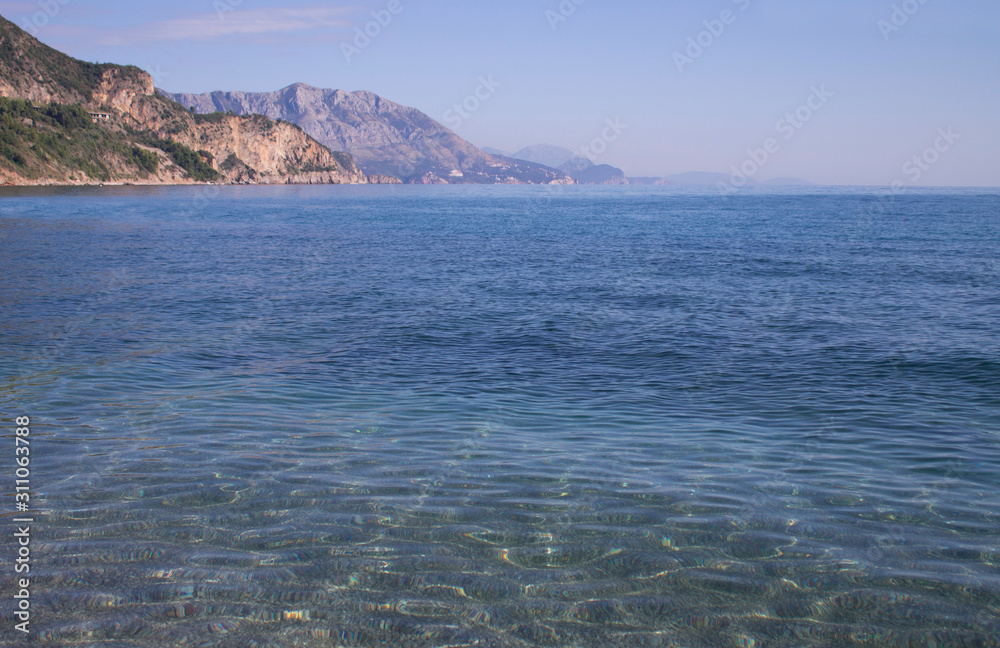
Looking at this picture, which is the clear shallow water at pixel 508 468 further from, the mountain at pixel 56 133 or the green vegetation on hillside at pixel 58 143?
the mountain at pixel 56 133

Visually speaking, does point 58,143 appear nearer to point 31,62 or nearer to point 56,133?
point 56,133

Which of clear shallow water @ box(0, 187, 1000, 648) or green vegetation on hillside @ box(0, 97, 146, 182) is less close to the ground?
green vegetation on hillside @ box(0, 97, 146, 182)

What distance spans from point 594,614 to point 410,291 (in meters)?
21.8

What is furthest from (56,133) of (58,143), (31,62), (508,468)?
(508,468)

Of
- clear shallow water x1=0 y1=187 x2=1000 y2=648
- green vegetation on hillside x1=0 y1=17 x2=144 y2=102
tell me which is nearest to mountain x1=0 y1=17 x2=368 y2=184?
green vegetation on hillside x1=0 y1=17 x2=144 y2=102

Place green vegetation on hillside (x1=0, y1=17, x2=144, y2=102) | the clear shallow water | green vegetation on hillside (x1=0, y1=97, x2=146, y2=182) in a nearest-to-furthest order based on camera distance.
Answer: the clear shallow water → green vegetation on hillside (x1=0, y1=97, x2=146, y2=182) → green vegetation on hillside (x1=0, y1=17, x2=144, y2=102)

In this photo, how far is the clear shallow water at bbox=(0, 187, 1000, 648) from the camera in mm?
5730

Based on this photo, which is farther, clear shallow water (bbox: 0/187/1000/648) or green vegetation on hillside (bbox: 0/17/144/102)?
green vegetation on hillside (bbox: 0/17/144/102)

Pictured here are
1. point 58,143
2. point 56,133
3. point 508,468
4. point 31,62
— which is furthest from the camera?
Answer: point 31,62

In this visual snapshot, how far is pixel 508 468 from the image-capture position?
9.08 meters

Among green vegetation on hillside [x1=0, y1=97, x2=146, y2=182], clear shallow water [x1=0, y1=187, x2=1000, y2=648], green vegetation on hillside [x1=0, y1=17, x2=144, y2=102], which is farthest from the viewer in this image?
green vegetation on hillside [x1=0, y1=17, x2=144, y2=102]

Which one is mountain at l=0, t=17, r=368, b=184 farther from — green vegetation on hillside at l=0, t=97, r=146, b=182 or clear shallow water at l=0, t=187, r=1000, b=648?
clear shallow water at l=0, t=187, r=1000, b=648

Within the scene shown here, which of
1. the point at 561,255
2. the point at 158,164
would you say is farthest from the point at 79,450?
the point at 158,164

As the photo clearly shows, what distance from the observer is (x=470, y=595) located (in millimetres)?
5953
